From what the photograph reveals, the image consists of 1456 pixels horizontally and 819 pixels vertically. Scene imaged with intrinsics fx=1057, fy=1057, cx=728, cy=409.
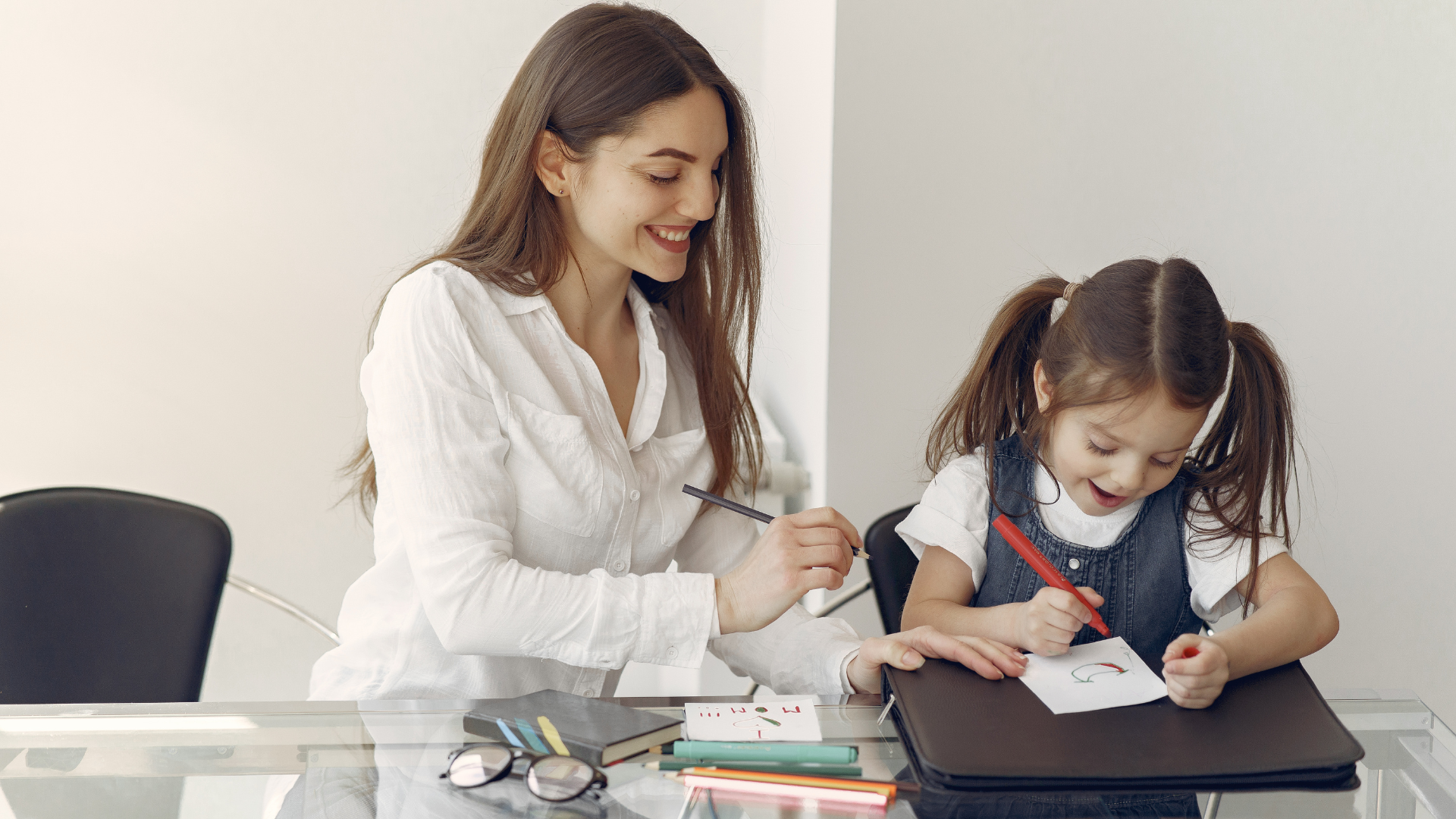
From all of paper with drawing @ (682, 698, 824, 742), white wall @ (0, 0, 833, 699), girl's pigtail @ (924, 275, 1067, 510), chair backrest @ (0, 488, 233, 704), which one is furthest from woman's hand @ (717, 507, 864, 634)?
white wall @ (0, 0, 833, 699)

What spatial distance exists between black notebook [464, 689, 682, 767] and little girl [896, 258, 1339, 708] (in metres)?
0.42

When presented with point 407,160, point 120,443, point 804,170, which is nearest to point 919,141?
point 804,170

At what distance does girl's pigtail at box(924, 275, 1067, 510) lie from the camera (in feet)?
4.52

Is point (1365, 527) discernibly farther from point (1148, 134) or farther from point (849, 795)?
point (849, 795)

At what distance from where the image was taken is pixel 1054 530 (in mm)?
1365

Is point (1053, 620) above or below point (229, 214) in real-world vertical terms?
below

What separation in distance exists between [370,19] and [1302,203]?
2.17 metres

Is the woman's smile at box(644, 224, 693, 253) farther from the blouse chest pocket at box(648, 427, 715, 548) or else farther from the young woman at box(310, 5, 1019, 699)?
the blouse chest pocket at box(648, 427, 715, 548)

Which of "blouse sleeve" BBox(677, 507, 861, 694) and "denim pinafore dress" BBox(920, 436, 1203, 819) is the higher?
"denim pinafore dress" BBox(920, 436, 1203, 819)

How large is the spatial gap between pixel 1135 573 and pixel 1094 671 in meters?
0.28

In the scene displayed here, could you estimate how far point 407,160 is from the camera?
273 cm

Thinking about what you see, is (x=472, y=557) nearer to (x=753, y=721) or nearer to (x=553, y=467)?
(x=553, y=467)

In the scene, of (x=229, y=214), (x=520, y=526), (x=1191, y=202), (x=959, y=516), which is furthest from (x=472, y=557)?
(x=229, y=214)

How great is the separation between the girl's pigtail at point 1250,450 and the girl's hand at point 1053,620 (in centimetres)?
29
